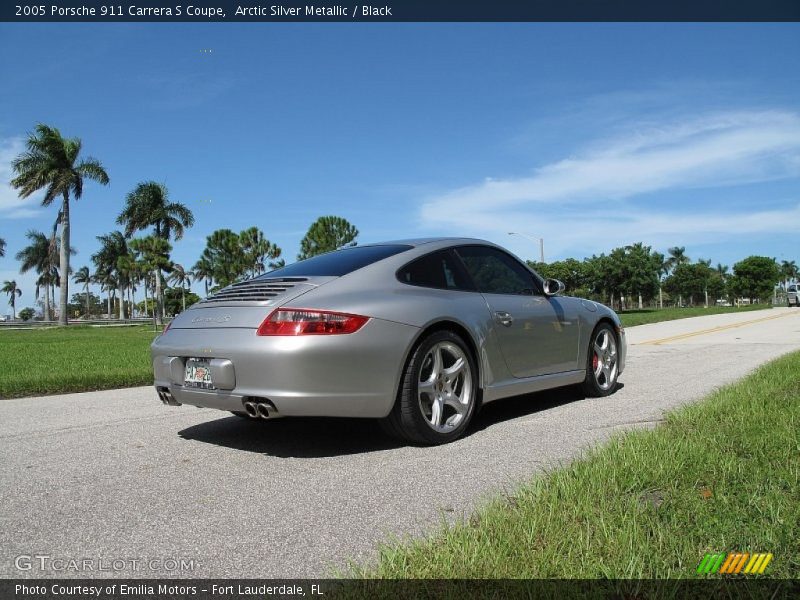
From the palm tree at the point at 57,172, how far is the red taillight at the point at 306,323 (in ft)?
152

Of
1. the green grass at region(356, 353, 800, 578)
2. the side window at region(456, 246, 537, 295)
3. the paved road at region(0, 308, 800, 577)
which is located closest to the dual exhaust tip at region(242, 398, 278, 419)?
the paved road at region(0, 308, 800, 577)

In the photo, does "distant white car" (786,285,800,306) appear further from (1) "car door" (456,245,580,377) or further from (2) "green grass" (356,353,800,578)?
(2) "green grass" (356,353,800,578)

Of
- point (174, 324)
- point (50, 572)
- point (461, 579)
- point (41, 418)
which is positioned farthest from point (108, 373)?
point (461, 579)

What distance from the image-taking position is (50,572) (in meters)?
2.26

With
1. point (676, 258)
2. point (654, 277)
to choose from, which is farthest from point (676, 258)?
→ point (654, 277)

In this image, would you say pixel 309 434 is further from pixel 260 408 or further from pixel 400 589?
pixel 400 589

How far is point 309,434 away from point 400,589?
282 centimetres

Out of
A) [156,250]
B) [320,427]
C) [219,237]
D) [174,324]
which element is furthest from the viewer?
[219,237]

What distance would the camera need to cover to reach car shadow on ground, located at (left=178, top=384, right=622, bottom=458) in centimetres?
420

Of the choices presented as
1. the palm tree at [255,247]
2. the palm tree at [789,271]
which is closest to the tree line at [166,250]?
the palm tree at [255,247]

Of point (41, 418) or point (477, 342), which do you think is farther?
point (41, 418)

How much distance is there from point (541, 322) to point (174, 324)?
2881mm

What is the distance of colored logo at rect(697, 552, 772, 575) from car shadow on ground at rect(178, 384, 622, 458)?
238 centimetres

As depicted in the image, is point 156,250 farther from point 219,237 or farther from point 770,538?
point 770,538
